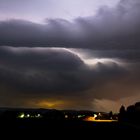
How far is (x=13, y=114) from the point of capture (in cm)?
13525

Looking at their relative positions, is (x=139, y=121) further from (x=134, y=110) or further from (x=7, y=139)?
(x=7, y=139)

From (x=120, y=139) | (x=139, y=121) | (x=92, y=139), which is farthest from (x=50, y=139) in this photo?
(x=139, y=121)

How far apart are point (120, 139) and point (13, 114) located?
94613 mm

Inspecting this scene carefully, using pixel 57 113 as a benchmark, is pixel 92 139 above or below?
below

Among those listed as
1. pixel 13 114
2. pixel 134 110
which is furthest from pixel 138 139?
pixel 13 114

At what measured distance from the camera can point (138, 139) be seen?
145 feet

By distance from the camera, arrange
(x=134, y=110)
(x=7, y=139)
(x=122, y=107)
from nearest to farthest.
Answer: (x=7, y=139)
(x=134, y=110)
(x=122, y=107)

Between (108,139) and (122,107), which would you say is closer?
(108,139)

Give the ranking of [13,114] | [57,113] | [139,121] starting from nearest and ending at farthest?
[139,121] < [13,114] < [57,113]

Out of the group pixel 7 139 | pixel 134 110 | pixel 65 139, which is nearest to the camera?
pixel 7 139

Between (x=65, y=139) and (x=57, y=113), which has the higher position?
(x=57, y=113)

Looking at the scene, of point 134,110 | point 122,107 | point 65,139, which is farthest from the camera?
point 122,107

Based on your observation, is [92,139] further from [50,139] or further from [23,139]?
[23,139]

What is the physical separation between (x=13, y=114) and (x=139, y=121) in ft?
166
